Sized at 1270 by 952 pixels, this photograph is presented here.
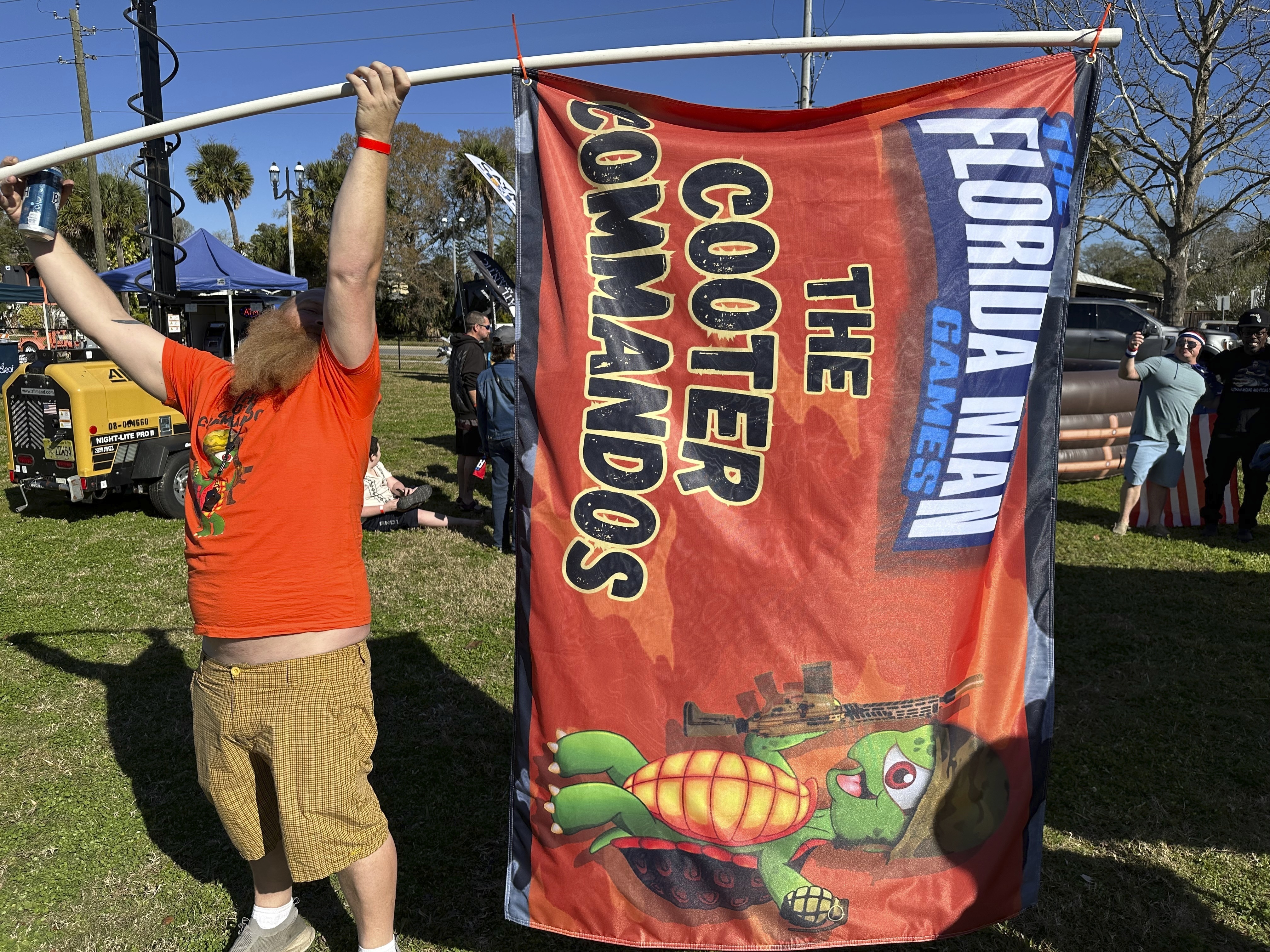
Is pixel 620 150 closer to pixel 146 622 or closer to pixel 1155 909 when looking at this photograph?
pixel 1155 909

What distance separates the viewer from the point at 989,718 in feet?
8.29

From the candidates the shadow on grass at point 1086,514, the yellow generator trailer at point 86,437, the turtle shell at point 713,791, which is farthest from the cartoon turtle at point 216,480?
the shadow on grass at point 1086,514

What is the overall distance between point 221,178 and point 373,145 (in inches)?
1932

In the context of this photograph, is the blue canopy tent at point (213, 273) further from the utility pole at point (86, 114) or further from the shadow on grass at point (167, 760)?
the shadow on grass at point (167, 760)

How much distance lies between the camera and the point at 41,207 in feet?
8.18

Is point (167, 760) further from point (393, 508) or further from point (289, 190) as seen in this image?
point (289, 190)

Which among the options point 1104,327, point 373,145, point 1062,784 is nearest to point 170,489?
point 373,145

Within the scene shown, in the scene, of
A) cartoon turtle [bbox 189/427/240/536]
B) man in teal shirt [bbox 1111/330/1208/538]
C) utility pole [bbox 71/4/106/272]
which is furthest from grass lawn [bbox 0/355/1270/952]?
utility pole [bbox 71/4/106/272]

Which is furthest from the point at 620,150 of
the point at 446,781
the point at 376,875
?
the point at 446,781

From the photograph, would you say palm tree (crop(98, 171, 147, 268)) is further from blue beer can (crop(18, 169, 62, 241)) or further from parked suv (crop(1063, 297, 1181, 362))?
blue beer can (crop(18, 169, 62, 241))

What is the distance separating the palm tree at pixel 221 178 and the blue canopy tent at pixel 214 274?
28782 millimetres

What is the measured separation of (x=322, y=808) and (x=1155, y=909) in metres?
3.00

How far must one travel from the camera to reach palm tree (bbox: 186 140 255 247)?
43625 mm

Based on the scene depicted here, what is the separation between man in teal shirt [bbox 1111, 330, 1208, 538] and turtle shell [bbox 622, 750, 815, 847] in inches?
292
